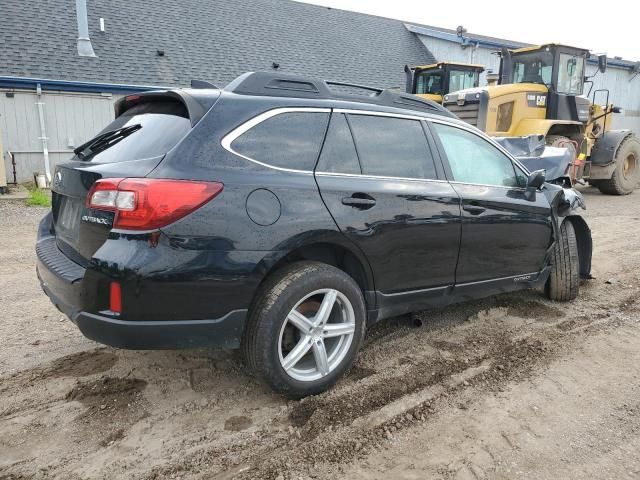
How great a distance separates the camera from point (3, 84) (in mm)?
12961

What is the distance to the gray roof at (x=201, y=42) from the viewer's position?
14.6 m

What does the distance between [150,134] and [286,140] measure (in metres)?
0.78

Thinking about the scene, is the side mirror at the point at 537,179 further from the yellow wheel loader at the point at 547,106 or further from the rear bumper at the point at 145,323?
the yellow wheel loader at the point at 547,106

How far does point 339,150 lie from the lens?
315 centimetres

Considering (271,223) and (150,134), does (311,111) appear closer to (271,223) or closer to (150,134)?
(271,223)

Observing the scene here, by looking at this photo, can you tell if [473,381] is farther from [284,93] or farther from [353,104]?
[284,93]

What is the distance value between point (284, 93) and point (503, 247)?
211cm

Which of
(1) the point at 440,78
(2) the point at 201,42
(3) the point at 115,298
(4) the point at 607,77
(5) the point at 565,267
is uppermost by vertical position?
(2) the point at 201,42

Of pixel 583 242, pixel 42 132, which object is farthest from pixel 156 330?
pixel 42 132

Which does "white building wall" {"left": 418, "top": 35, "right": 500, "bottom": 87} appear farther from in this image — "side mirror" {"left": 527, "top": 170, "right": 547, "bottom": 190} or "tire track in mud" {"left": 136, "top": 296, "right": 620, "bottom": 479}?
"tire track in mud" {"left": 136, "top": 296, "right": 620, "bottom": 479}

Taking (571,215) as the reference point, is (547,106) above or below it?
above

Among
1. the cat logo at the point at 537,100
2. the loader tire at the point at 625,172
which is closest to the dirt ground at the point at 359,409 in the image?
the cat logo at the point at 537,100

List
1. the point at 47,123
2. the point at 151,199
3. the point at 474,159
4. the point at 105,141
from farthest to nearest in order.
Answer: the point at 47,123
the point at 474,159
the point at 105,141
the point at 151,199

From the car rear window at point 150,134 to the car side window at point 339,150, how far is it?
32.7 inches
